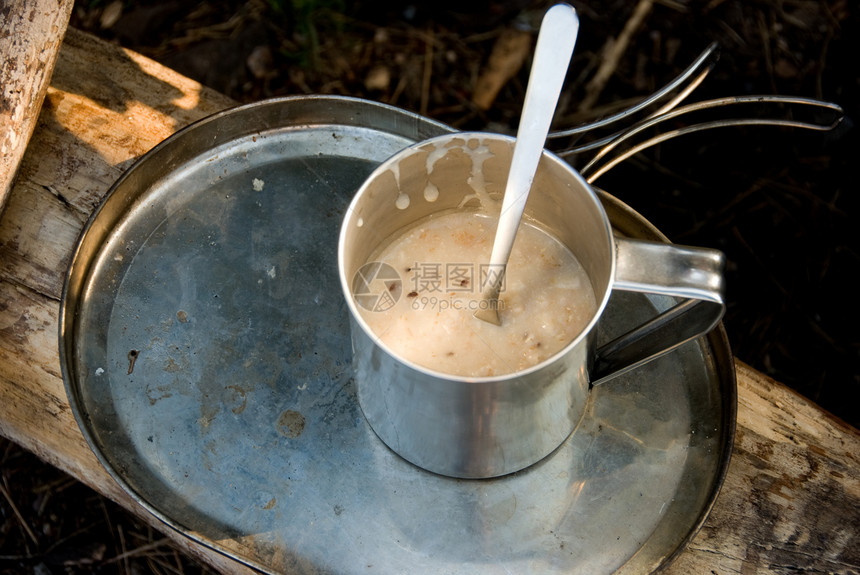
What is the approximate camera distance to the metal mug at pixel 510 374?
557mm

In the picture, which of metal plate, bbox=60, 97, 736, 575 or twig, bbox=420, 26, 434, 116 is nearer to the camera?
metal plate, bbox=60, 97, 736, 575

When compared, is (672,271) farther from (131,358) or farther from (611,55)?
(611,55)

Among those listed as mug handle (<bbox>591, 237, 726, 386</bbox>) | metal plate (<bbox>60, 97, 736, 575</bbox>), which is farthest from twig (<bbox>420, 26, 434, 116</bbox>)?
mug handle (<bbox>591, 237, 726, 386</bbox>)

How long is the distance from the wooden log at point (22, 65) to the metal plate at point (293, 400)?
0.47ft

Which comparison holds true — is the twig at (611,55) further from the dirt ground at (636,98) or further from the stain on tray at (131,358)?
the stain on tray at (131,358)

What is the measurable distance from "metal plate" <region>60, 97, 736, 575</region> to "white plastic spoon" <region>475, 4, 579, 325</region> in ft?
0.73

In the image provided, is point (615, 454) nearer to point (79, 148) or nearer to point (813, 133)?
point (79, 148)

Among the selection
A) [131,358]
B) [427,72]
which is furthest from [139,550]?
[427,72]

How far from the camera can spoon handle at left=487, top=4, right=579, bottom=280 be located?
542 mm

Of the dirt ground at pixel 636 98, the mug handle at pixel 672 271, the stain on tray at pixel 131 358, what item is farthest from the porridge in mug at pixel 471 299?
the dirt ground at pixel 636 98

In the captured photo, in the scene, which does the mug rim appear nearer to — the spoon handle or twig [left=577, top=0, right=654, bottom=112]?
the spoon handle

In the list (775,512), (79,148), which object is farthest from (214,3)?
(775,512)

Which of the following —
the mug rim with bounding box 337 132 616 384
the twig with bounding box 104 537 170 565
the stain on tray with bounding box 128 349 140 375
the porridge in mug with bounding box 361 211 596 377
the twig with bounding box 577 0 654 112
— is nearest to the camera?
the mug rim with bounding box 337 132 616 384

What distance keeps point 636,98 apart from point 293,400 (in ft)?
3.18
